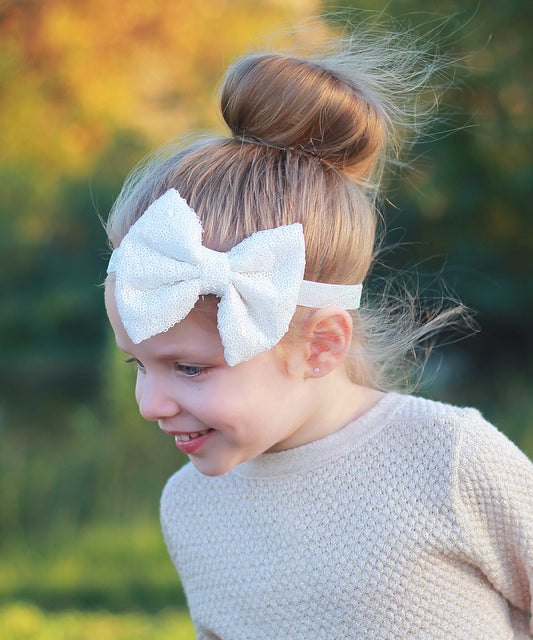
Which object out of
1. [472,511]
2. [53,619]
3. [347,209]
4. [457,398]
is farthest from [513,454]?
[457,398]

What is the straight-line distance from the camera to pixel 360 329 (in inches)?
73.0

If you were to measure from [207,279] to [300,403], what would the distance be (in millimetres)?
378

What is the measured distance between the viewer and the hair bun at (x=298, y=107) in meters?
1.63

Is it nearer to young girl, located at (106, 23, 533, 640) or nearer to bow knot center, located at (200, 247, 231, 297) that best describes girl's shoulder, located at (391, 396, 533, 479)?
young girl, located at (106, 23, 533, 640)

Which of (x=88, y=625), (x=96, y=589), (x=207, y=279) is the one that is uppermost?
(x=207, y=279)

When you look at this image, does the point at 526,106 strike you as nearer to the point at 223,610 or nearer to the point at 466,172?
the point at 466,172

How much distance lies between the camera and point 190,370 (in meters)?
1.48

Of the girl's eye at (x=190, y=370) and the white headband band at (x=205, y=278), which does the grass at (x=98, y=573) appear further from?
the white headband band at (x=205, y=278)

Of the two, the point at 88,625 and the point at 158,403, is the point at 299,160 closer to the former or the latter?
the point at 158,403

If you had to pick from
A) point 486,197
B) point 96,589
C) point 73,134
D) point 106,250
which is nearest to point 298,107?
point 96,589

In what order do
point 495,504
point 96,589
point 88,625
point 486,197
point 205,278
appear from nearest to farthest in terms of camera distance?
point 205,278, point 495,504, point 88,625, point 96,589, point 486,197

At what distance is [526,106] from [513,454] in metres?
6.05

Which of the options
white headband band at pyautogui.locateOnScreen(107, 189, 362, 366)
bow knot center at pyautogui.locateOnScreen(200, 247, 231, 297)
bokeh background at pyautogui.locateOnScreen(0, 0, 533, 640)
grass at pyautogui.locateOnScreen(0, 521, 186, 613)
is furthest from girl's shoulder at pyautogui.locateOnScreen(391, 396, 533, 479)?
grass at pyautogui.locateOnScreen(0, 521, 186, 613)

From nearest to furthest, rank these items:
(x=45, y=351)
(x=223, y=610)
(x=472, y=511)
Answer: (x=472, y=511), (x=223, y=610), (x=45, y=351)
